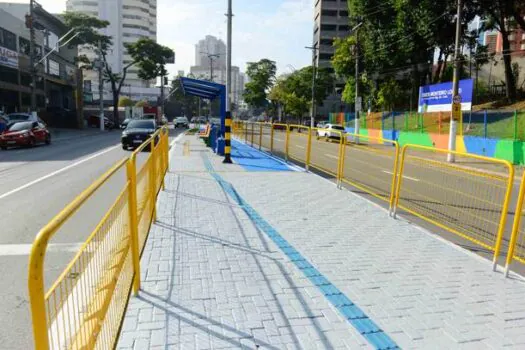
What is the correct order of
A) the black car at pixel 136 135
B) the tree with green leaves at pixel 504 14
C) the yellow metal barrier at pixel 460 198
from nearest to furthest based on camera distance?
the yellow metal barrier at pixel 460 198, the black car at pixel 136 135, the tree with green leaves at pixel 504 14

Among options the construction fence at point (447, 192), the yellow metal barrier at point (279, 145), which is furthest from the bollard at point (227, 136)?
the construction fence at point (447, 192)

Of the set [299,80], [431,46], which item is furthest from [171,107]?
[431,46]

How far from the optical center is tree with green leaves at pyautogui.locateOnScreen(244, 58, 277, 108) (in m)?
75.8

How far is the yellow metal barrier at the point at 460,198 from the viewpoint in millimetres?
6371

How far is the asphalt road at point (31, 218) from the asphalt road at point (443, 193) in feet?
18.4

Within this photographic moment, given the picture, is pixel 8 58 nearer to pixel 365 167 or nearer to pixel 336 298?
pixel 365 167

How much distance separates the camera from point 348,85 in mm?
54031

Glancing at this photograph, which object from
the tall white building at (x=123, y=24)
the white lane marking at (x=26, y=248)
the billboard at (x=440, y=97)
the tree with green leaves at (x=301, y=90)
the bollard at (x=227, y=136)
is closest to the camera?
the white lane marking at (x=26, y=248)

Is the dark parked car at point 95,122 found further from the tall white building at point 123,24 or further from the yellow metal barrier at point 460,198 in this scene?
the tall white building at point 123,24

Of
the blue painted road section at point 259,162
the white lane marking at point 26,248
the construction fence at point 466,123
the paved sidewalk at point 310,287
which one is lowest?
the white lane marking at point 26,248

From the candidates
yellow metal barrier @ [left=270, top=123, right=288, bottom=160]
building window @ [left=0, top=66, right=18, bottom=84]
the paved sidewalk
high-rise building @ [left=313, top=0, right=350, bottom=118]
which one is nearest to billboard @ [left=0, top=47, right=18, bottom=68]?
building window @ [left=0, top=66, right=18, bottom=84]

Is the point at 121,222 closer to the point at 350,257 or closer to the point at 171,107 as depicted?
the point at 350,257

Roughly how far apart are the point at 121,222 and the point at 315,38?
99.6 meters

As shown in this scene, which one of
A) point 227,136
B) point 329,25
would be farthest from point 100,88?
point 329,25
